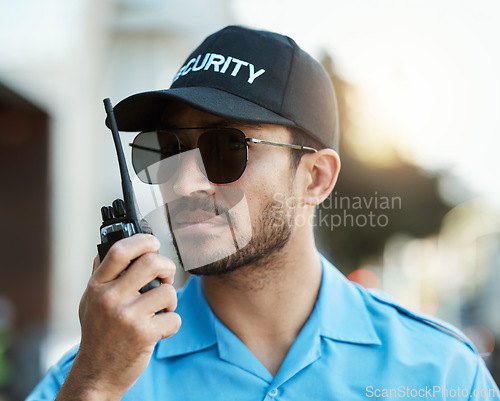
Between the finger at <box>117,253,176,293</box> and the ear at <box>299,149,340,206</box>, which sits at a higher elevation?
the ear at <box>299,149,340,206</box>

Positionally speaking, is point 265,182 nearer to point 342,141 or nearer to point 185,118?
point 185,118

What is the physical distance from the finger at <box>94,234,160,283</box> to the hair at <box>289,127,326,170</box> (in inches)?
34.5

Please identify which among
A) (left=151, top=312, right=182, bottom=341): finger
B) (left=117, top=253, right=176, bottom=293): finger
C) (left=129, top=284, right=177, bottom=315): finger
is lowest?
(left=151, top=312, right=182, bottom=341): finger

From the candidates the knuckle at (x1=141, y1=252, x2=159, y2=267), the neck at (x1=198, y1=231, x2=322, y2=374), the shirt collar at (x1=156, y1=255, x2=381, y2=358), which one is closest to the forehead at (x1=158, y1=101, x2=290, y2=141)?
the neck at (x1=198, y1=231, x2=322, y2=374)

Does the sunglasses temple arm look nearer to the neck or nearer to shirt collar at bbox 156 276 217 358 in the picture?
the neck

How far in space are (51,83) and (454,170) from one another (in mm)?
4770

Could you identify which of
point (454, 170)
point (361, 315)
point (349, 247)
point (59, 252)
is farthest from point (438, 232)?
point (59, 252)

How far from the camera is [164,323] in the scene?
120cm

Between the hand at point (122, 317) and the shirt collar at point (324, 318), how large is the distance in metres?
0.50

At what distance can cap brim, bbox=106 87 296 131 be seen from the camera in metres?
1.64

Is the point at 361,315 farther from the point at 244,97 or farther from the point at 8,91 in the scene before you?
the point at 8,91

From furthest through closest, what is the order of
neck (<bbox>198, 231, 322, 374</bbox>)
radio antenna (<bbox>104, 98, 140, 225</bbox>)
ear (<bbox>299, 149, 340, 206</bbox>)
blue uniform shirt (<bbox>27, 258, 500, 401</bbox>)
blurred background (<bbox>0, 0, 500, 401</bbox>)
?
blurred background (<bbox>0, 0, 500, 401</bbox>), ear (<bbox>299, 149, 340, 206</bbox>), neck (<bbox>198, 231, 322, 374</bbox>), blue uniform shirt (<bbox>27, 258, 500, 401</bbox>), radio antenna (<bbox>104, 98, 140, 225</bbox>)

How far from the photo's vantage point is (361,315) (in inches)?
74.3

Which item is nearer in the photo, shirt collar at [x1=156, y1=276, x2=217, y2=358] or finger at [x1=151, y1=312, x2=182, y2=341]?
finger at [x1=151, y1=312, x2=182, y2=341]
